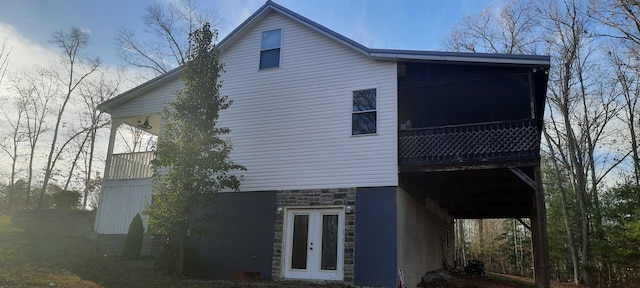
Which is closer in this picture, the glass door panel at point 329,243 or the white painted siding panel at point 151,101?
the glass door panel at point 329,243

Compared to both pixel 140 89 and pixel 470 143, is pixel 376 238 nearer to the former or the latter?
pixel 470 143

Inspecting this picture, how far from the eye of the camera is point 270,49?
43.8 ft

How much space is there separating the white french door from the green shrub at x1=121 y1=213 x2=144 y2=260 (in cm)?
476

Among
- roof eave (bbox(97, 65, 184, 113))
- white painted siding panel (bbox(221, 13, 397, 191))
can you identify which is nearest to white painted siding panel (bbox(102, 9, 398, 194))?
white painted siding panel (bbox(221, 13, 397, 191))

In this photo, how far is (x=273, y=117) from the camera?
1250 centimetres

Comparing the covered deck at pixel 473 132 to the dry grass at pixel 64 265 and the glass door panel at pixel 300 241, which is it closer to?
the glass door panel at pixel 300 241

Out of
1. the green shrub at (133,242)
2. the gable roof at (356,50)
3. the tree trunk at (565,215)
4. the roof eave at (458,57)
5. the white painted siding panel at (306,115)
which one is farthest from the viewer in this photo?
the tree trunk at (565,215)

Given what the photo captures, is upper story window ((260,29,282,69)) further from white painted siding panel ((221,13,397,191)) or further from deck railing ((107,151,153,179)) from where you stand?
deck railing ((107,151,153,179))

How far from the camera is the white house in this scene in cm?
1050

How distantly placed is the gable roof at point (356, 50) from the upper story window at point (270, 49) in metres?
0.62

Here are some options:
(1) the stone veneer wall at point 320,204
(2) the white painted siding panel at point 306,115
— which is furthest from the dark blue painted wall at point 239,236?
(2) the white painted siding panel at point 306,115

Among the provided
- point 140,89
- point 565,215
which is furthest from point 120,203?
point 565,215

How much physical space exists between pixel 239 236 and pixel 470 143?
21.6 ft

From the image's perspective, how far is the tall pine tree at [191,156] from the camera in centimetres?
1084
